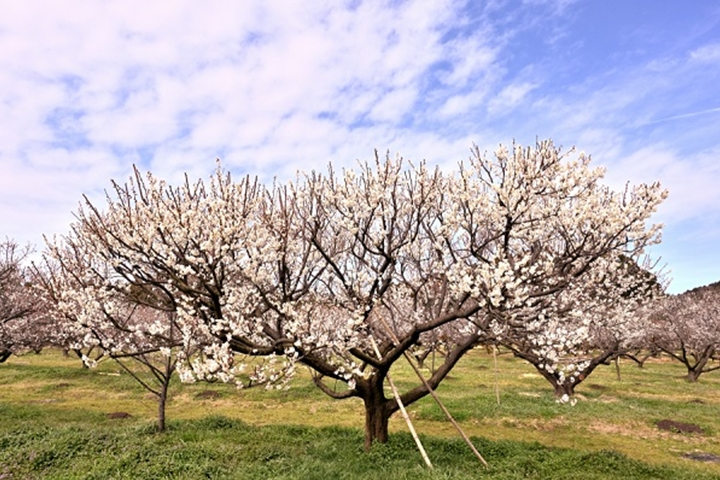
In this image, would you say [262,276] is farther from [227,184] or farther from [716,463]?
[716,463]

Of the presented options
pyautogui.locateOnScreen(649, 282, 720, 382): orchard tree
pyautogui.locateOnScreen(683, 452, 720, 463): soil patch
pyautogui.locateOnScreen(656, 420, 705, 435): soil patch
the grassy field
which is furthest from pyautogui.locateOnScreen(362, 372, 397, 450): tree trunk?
pyautogui.locateOnScreen(649, 282, 720, 382): orchard tree

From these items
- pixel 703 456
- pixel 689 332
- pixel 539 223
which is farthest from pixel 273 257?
pixel 689 332

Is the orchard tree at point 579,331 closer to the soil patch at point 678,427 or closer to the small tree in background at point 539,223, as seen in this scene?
the small tree in background at point 539,223

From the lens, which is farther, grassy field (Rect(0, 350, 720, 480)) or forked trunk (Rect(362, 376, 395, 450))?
forked trunk (Rect(362, 376, 395, 450))

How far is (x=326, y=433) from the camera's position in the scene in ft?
52.3

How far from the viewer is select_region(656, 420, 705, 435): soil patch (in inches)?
726

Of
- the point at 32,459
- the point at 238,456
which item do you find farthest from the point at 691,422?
the point at 32,459

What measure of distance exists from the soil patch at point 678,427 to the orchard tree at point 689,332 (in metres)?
18.4

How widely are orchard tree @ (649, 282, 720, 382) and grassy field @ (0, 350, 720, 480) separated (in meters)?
4.23

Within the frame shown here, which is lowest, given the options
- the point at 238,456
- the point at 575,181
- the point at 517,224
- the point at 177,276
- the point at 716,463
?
the point at 716,463

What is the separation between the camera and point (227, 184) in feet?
40.0

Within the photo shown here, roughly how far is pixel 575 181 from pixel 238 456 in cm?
1229

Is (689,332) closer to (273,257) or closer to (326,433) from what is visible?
(326,433)

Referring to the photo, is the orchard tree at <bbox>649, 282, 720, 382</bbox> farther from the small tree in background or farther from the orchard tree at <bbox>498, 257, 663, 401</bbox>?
the small tree in background
